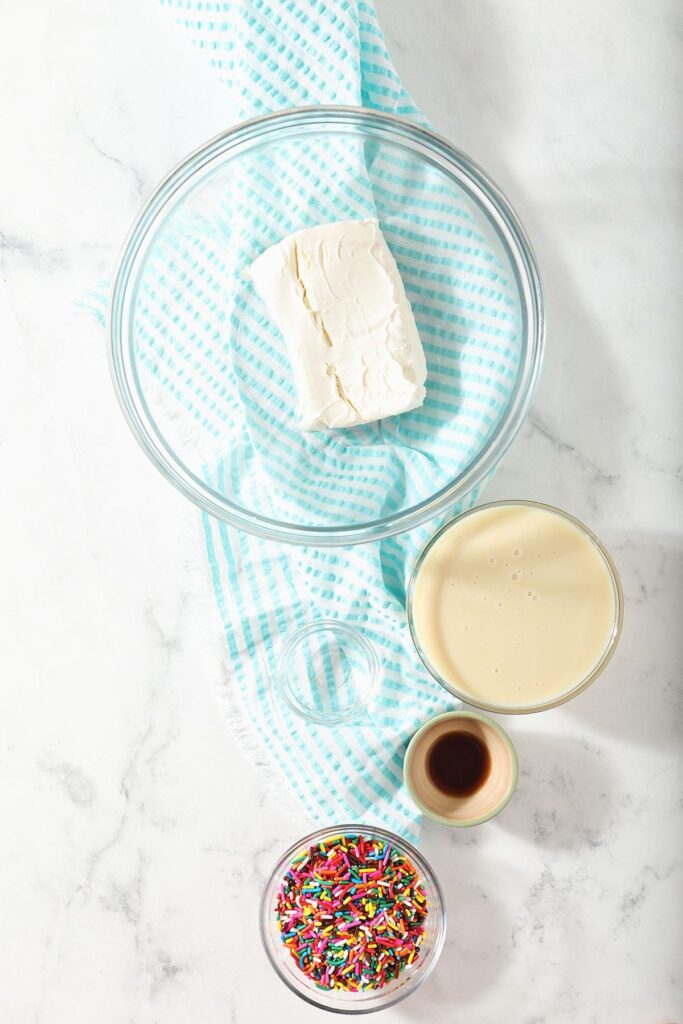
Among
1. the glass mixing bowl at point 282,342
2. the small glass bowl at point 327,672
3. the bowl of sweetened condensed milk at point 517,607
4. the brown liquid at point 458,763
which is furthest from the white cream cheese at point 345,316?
the brown liquid at point 458,763

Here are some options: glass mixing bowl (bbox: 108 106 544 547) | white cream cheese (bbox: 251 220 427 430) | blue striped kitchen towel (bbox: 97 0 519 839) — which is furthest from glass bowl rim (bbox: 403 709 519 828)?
white cream cheese (bbox: 251 220 427 430)

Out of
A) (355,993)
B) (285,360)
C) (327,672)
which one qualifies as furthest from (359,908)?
(285,360)

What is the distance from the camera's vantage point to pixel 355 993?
1.14 meters

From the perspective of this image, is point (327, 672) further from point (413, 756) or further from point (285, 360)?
point (285, 360)

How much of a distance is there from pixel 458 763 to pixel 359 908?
8.4 inches

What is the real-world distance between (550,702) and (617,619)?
0.41ft

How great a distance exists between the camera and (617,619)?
1060 mm

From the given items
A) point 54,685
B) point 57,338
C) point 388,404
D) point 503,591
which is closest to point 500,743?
point 503,591

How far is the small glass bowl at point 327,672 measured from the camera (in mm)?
1137

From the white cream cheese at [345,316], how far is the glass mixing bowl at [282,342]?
56mm

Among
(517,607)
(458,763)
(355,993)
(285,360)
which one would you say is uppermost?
(285,360)

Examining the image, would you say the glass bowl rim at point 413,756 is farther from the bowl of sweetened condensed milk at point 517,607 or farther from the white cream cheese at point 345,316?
the white cream cheese at point 345,316

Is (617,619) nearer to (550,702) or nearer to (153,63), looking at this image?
(550,702)

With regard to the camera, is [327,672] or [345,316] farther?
[327,672]
